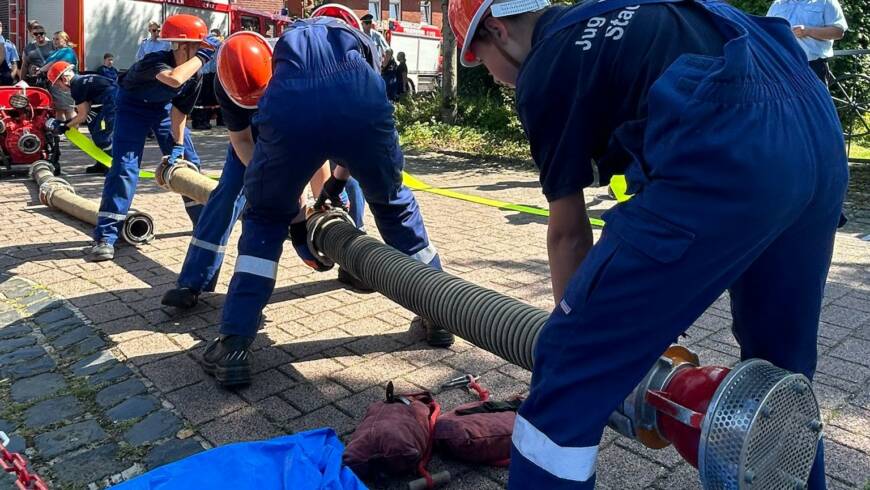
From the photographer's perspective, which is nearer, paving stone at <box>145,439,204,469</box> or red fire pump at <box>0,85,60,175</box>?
paving stone at <box>145,439,204,469</box>

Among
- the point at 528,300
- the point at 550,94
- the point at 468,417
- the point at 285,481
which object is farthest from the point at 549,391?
the point at 528,300

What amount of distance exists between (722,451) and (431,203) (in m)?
6.41

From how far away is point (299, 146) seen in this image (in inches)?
125

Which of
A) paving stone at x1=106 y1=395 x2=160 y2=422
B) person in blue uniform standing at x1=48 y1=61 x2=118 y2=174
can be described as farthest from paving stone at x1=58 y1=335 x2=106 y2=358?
person in blue uniform standing at x1=48 y1=61 x2=118 y2=174

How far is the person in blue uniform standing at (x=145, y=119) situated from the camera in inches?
214

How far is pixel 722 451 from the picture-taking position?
1.67m

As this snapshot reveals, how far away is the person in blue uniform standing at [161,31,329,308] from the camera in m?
3.44

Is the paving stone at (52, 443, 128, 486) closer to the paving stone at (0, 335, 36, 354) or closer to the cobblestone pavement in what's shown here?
the cobblestone pavement

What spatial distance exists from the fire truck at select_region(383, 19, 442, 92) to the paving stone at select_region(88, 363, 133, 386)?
2157 cm

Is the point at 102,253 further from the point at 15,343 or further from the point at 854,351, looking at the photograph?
the point at 854,351

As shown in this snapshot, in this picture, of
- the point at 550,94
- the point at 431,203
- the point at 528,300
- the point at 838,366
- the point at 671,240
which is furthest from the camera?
the point at 431,203

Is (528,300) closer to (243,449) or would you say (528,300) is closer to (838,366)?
(838,366)

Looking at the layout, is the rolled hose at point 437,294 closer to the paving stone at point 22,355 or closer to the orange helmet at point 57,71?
the paving stone at point 22,355

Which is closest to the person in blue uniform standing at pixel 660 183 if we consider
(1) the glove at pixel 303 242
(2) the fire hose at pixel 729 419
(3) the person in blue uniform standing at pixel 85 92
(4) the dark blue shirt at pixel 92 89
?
(2) the fire hose at pixel 729 419
